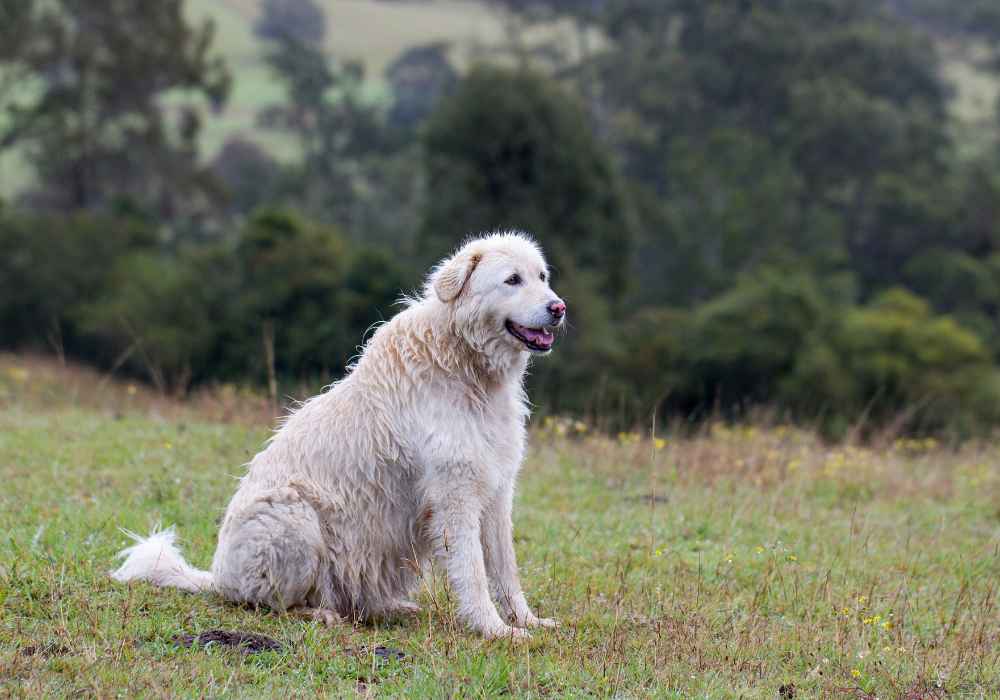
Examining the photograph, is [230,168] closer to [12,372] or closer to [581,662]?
[12,372]

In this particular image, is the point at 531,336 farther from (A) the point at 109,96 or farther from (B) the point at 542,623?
(A) the point at 109,96

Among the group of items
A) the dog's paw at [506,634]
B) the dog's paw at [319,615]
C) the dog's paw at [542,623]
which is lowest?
the dog's paw at [542,623]

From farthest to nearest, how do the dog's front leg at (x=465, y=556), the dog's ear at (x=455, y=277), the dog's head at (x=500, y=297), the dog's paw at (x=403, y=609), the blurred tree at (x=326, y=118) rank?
the blurred tree at (x=326, y=118)
the dog's paw at (x=403, y=609)
the dog's ear at (x=455, y=277)
the dog's head at (x=500, y=297)
the dog's front leg at (x=465, y=556)

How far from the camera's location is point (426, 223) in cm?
3984

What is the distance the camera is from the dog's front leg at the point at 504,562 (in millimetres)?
7301

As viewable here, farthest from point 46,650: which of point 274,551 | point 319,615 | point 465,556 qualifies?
point 465,556

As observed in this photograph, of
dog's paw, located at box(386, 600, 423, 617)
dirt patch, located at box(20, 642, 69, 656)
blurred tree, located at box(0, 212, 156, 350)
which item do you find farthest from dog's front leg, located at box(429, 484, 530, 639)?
blurred tree, located at box(0, 212, 156, 350)

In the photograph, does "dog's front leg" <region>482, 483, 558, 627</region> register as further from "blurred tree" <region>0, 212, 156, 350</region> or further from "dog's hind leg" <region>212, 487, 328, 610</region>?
"blurred tree" <region>0, 212, 156, 350</region>

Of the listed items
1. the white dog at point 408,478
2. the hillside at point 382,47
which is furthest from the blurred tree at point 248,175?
the white dog at point 408,478

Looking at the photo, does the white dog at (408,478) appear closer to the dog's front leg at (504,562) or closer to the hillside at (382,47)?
the dog's front leg at (504,562)

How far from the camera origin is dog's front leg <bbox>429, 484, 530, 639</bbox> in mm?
6934

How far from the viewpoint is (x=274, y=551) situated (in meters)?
6.90

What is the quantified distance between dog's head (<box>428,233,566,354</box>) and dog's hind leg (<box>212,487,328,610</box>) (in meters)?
1.46

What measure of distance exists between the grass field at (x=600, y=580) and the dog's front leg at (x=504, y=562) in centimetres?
24
